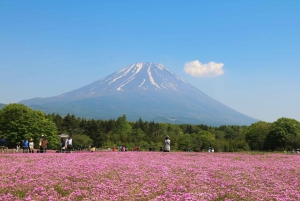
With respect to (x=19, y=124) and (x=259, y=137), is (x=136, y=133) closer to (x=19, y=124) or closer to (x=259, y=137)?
(x=259, y=137)

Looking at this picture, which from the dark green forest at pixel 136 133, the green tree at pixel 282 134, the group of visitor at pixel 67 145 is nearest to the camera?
the group of visitor at pixel 67 145

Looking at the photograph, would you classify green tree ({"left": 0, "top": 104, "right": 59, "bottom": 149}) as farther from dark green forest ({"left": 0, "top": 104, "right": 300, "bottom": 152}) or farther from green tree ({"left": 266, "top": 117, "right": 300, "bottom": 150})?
green tree ({"left": 266, "top": 117, "right": 300, "bottom": 150})

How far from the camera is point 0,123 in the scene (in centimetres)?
7581

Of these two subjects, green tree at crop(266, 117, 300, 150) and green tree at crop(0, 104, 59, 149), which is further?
green tree at crop(266, 117, 300, 150)

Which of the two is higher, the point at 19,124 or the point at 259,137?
the point at 19,124

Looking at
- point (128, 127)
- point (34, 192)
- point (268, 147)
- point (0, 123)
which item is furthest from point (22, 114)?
point (128, 127)

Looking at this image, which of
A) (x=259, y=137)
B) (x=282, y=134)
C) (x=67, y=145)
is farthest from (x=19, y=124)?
(x=259, y=137)

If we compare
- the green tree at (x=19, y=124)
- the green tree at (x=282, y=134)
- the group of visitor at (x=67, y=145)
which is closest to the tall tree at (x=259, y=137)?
the green tree at (x=282, y=134)

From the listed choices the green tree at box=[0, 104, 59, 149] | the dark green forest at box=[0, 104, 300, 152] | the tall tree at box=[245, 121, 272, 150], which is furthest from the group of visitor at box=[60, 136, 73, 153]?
the tall tree at box=[245, 121, 272, 150]

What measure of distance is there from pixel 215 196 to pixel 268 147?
8713 centimetres

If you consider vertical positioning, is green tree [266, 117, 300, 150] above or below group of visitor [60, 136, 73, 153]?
above

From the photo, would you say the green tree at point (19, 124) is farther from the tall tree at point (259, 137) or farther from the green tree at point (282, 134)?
the tall tree at point (259, 137)

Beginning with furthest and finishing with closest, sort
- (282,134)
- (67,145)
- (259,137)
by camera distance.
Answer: (259,137) < (282,134) < (67,145)

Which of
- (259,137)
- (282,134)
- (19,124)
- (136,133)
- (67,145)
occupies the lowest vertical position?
(67,145)
